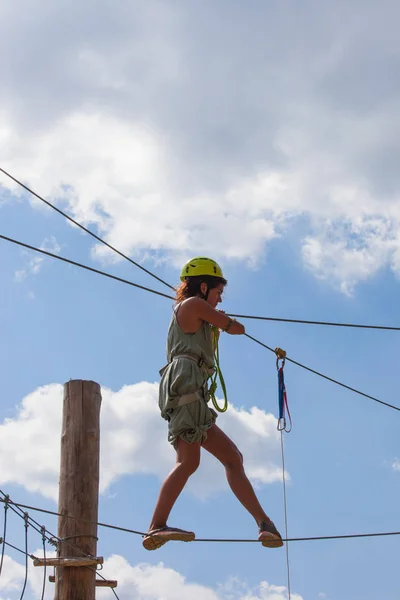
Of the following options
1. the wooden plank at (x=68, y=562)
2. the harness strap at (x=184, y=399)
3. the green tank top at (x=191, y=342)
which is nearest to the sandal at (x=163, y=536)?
the wooden plank at (x=68, y=562)

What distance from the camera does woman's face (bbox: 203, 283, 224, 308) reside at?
5.91m

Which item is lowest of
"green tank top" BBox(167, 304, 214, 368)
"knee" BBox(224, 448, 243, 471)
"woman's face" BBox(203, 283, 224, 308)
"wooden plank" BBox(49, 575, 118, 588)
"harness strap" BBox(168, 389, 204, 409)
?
"wooden plank" BBox(49, 575, 118, 588)

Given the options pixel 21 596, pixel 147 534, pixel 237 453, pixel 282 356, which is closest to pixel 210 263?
pixel 282 356

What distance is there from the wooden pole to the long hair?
2.89ft

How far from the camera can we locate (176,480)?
5457mm

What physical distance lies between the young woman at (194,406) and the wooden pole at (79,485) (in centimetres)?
58

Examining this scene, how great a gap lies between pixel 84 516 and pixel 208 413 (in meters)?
1.05

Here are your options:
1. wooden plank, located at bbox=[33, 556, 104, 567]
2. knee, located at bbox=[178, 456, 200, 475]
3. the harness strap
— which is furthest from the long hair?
wooden plank, located at bbox=[33, 556, 104, 567]

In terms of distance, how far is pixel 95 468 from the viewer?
6.02m

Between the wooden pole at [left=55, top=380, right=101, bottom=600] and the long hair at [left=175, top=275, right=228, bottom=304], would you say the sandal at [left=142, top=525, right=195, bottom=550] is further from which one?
the long hair at [left=175, top=275, right=228, bottom=304]

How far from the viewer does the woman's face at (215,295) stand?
233 inches

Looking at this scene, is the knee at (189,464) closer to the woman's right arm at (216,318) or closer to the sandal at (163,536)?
the sandal at (163,536)

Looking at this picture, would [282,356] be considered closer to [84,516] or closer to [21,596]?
[84,516]

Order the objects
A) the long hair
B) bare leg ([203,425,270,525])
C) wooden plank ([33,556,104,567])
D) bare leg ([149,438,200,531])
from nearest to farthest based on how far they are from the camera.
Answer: bare leg ([149,438,200,531]) < bare leg ([203,425,270,525]) < wooden plank ([33,556,104,567]) < the long hair
